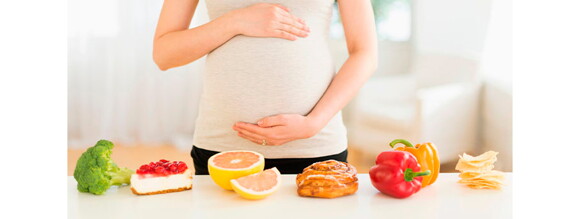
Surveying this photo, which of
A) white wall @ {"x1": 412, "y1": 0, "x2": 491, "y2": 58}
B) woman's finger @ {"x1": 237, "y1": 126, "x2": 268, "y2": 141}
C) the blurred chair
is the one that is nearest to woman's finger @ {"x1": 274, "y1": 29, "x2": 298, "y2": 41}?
woman's finger @ {"x1": 237, "y1": 126, "x2": 268, "y2": 141}

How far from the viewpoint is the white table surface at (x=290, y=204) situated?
974 millimetres

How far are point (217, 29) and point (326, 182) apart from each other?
561mm

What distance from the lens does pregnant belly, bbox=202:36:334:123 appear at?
4.67ft

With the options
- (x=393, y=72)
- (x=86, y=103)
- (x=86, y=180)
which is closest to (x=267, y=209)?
(x=86, y=180)

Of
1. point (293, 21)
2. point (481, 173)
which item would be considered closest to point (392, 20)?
point (293, 21)

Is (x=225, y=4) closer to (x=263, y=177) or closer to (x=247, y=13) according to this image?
(x=247, y=13)

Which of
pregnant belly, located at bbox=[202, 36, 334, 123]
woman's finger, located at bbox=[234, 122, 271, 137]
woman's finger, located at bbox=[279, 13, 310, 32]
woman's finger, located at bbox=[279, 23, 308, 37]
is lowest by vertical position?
woman's finger, located at bbox=[234, 122, 271, 137]

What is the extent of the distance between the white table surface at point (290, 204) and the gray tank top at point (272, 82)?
33 cm

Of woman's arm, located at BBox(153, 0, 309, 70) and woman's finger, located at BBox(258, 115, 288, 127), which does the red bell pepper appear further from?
woman's arm, located at BBox(153, 0, 309, 70)

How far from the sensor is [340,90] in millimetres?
1419

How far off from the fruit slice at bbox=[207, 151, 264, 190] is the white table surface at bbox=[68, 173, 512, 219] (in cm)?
3

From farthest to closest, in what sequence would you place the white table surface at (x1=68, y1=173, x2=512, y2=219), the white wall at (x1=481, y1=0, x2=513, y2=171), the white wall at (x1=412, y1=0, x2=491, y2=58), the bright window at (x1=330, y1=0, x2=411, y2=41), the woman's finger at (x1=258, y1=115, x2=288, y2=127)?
the bright window at (x1=330, y1=0, x2=411, y2=41) → the white wall at (x1=412, y1=0, x2=491, y2=58) → the white wall at (x1=481, y1=0, x2=513, y2=171) → the woman's finger at (x1=258, y1=115, x2=288, y2=127) → the white table surface at (x1=68, y1=173, x2=512, y2=219)

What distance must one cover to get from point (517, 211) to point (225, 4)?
2.94ft

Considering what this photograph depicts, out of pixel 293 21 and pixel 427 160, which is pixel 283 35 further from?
pixel 427 160
